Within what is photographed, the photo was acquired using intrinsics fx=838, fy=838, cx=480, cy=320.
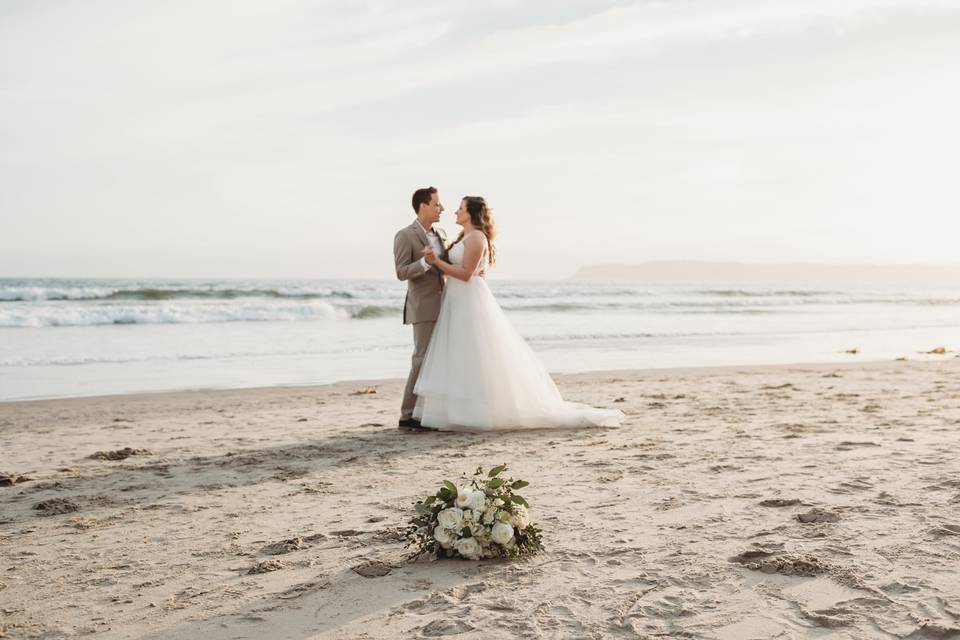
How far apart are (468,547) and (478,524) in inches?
4.5

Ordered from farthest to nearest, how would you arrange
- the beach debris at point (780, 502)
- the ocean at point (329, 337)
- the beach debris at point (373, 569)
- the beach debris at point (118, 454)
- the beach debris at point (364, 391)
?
the ocean at point (329, 337)
the beach debris at point (364, 391)
the beach debris at point (118, 454)
the beach debris at point (780, 502)
the beach debris at point (373, 569)

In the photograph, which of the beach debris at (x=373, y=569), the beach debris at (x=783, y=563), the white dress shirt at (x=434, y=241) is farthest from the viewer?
the white dress shirt at (x=434, y=241)

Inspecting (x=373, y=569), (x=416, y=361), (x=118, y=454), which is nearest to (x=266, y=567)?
(x=373, y=569)

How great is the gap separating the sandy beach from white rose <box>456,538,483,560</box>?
86 mm

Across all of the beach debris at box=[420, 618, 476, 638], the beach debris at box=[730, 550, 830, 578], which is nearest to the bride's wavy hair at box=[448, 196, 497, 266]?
the beach debris at box=[730, 550, 830, 578]

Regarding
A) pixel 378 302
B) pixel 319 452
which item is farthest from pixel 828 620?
pixel 378 302

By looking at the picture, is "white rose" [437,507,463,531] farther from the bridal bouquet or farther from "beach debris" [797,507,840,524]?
"beach debris" [797,507,840,524]

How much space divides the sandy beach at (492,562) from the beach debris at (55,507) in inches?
0.5

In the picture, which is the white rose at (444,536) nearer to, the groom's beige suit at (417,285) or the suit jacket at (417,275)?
the groom's beige suit at (417,285)

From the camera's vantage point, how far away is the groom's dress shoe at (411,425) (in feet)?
25.8

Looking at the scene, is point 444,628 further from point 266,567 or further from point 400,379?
point 400,379

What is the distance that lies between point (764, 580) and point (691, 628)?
2.11 feet

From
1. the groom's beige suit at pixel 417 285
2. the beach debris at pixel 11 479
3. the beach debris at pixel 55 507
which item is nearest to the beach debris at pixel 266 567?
the beach debris at pixel 55 507

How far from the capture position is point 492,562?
13.1ft
